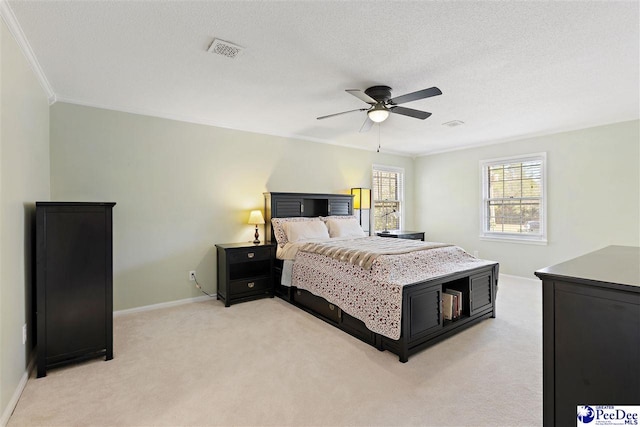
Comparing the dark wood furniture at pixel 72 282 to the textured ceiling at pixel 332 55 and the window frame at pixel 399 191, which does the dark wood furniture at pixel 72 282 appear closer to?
the textured ceiling at pixel 332 55

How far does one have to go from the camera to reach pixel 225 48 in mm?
2303

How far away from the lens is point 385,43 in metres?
2.25

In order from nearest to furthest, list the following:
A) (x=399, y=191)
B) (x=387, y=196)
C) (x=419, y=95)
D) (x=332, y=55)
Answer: (x=332, y=55) → (x=419, y=95) → (x=387, y=196) → (x=399, y=191)

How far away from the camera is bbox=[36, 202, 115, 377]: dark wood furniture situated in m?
2.33

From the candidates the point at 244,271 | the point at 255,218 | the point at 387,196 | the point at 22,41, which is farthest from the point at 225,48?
the point at 387,196

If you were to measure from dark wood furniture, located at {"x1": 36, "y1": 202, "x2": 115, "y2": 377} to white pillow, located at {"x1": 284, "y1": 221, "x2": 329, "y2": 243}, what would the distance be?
219cm

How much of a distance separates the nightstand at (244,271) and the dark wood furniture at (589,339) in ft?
11.0

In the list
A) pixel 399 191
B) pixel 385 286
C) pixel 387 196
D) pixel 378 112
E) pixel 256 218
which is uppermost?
pixel 378 112

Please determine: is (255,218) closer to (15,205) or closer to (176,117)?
(176,117)

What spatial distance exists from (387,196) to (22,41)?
5.73 meters

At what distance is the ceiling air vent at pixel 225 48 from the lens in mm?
2229

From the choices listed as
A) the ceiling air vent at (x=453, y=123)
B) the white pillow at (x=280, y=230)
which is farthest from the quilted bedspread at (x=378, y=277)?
the ceiling air vent at (x=453, y=123)

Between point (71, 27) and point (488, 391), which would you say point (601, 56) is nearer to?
point (488, 391)

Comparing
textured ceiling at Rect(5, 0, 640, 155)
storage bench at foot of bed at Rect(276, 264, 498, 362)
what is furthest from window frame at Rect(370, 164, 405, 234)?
storage bench at foot of bed at Rect(276, 264, 498, 362)
